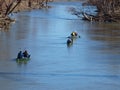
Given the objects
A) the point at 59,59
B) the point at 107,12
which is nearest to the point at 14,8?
the point at 107,12

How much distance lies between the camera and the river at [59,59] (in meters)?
17.8

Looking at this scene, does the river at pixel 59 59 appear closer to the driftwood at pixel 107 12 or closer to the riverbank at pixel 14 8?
the riverbank at pixel 14 8

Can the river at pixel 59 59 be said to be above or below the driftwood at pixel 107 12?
below

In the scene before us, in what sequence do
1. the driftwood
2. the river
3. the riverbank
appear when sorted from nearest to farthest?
1. the river
2. the riverbank
3. the driftwood

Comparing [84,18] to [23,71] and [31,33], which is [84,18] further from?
[23,71]

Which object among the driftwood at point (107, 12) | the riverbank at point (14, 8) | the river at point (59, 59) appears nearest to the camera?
the river at point (59, 59)

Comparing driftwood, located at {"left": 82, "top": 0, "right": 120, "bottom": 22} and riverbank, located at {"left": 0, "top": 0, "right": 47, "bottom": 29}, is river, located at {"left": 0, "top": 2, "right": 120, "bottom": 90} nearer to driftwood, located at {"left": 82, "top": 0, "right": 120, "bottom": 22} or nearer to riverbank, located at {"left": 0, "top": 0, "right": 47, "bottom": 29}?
riverbank, located at {"left": 0, "top": 0, "right": 47, "bottom": 29}

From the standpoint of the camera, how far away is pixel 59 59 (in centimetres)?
2283

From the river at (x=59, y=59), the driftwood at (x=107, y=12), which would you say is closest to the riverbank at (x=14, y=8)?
the river at (x=59, y=59)

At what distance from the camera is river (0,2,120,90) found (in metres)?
17.8

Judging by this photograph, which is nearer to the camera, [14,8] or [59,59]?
[59,59]

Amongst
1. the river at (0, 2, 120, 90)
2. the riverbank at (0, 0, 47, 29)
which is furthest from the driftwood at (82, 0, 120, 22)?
the riverbank at (0, 0, 47, 29)

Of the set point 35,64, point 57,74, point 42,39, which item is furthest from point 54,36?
point 57,74

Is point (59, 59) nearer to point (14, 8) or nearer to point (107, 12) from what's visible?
point (14, 8)
